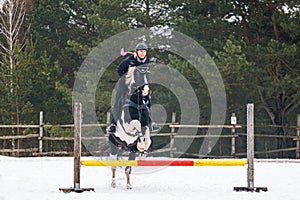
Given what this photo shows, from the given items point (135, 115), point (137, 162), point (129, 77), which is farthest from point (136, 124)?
point (129, 77)

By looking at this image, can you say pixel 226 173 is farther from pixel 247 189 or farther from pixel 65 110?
pixel 65 110

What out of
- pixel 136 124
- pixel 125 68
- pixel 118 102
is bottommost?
pixel 136 124

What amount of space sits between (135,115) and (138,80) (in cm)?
51

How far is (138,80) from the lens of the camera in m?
8.80

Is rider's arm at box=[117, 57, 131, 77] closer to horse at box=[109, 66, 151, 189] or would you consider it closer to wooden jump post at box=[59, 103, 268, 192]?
horse at box=[109, 66, 151, 189]

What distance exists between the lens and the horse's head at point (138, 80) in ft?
28.7

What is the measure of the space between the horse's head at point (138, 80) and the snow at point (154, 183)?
145cm

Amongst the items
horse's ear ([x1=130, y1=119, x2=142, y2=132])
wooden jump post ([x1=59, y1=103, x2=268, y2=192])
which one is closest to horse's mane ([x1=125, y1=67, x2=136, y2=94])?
horse's ear ([x1=130, y1=119, x2=142, y2=132])

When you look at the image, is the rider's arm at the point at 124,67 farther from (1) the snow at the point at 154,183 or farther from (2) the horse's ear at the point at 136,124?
(1) the snow at the point at 154,183

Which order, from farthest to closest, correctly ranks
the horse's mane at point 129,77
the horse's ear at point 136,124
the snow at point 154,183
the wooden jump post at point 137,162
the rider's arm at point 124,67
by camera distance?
the rider's arm at point 124,67, the horse's mane at point 129,77, the horse's ear at point 136,124, the wooden jump post at point 137,162, the snow at point 154,183

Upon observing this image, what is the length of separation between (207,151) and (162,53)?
170 inches

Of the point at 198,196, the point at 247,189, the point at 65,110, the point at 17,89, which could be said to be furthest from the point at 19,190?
the point at 65,110

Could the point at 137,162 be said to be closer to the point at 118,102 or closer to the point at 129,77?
the point at 118,102

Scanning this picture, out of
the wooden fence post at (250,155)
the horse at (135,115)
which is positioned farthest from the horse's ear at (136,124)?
the wooden fence post at (250,155)
